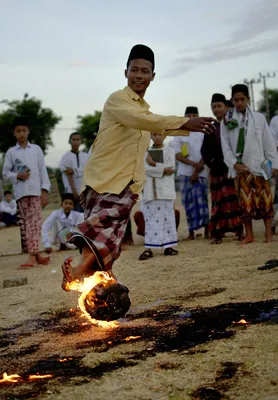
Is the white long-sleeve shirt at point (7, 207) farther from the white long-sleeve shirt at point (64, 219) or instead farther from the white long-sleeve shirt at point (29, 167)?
the white long-sleeve shirt at point (29, 167)

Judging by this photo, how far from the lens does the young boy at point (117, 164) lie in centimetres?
431

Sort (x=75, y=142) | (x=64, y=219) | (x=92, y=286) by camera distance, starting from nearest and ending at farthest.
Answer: (x=92, y=286), (x=64, y=219), (x=75, y=142)

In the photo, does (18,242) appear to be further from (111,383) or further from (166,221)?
(111,383)

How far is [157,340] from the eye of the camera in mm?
3740

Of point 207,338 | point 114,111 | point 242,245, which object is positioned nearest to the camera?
point 207,338

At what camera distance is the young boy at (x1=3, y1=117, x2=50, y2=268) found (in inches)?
329

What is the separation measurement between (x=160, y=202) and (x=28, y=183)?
1846 millimetres

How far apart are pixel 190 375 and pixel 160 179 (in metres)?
5.97

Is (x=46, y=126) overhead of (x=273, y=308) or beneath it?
overhead

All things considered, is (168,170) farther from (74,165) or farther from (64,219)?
(74,165)

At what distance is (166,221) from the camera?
340 inches

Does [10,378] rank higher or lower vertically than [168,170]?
lower

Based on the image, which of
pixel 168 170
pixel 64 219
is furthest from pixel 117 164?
pixel 64 219

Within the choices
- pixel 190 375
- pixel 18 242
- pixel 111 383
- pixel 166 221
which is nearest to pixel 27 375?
pixel 111 383
